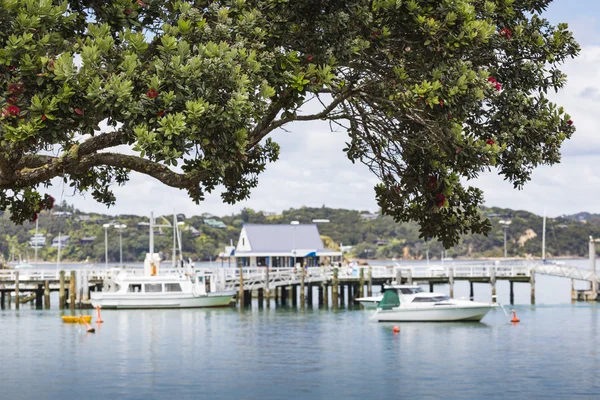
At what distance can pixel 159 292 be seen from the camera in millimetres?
69000

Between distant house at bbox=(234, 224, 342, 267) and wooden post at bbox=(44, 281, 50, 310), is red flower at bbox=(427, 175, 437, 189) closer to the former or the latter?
wooden post at bbox=(44, 281, 50, 310)

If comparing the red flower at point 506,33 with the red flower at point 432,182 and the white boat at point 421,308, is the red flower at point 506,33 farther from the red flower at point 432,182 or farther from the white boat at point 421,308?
the white boat at point 421,308

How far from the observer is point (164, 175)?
52.7 ft

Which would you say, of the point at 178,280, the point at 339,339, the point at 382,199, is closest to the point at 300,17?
the point at 382,199

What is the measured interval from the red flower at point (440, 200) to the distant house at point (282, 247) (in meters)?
60.9

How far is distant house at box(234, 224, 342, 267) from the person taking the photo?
78.5 m

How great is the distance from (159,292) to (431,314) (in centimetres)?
2080

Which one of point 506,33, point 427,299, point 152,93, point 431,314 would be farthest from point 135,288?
point 152,93

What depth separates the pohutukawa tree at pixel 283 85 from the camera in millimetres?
12359

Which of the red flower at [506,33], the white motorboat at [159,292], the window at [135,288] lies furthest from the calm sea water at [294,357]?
the red flower at [506,33]

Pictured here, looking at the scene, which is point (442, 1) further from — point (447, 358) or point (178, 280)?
point (178, 280)

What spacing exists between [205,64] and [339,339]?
126ft

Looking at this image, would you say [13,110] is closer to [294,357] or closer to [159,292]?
[294,357]

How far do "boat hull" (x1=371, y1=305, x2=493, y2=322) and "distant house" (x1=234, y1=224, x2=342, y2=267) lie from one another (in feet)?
64.8
